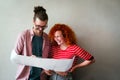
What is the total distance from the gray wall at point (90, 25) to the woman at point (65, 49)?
241 millimetres

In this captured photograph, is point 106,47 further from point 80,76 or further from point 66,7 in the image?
point 66,7

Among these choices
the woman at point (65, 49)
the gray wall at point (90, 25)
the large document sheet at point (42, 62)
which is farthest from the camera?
the gray wall at point (90, 25)

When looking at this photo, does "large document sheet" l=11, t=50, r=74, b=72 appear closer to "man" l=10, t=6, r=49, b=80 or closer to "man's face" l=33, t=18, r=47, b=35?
"man" l=10, t=6, r=49, b=80

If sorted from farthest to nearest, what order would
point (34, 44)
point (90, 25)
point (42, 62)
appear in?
1. point (90, 25)
2. point (34, 44)
3. point (42, 62)

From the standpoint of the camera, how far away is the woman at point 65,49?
159 centimetres

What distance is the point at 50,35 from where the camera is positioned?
1.66 metres

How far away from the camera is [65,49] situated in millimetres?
1647

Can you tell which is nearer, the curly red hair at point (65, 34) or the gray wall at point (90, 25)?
the curly red hair at point (65, 34)

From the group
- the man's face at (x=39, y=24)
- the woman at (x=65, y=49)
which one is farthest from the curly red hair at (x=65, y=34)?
the man's face at (x=39, y=24)

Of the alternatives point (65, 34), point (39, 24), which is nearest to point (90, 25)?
point (65, 34)

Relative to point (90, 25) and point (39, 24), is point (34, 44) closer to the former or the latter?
point (39, 24)

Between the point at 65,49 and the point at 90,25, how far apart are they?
0.43 m

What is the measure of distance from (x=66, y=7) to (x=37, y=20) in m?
Answer: 0.50

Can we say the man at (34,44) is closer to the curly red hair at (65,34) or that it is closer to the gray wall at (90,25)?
the curly red hair at (65,34)
